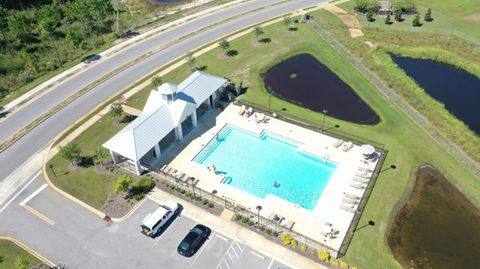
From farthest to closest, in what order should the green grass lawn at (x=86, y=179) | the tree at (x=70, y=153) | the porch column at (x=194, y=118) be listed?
the porch column at (x=194, y=118), the tree at (x=70, y=153), the green grass lawn at (x=86, y=179)

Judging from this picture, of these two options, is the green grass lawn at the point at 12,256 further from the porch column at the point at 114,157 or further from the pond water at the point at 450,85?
the pond water at the point at 450,85

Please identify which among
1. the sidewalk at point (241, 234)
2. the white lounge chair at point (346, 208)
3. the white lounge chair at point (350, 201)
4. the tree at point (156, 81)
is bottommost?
the sidewalk at point (241, 234)

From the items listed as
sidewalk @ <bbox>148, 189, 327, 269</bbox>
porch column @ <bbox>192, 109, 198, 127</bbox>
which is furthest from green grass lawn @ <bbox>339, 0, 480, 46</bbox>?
sidewalk @ <bbox>148, 189, 327, 269</bbox>

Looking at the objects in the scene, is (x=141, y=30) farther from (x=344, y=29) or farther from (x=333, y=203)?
(x=333, y=203)

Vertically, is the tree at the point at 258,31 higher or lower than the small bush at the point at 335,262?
higher

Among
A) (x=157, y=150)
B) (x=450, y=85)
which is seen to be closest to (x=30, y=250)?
(x=157, y=150)

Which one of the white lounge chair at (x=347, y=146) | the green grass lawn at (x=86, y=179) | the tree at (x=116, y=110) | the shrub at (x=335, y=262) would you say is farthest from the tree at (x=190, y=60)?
the shrub at (x=335, y=262)

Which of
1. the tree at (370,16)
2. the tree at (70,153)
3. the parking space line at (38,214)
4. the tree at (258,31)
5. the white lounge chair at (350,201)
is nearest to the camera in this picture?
the parking space line at (38,214)

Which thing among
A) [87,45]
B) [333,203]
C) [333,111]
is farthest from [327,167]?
[87,45]
